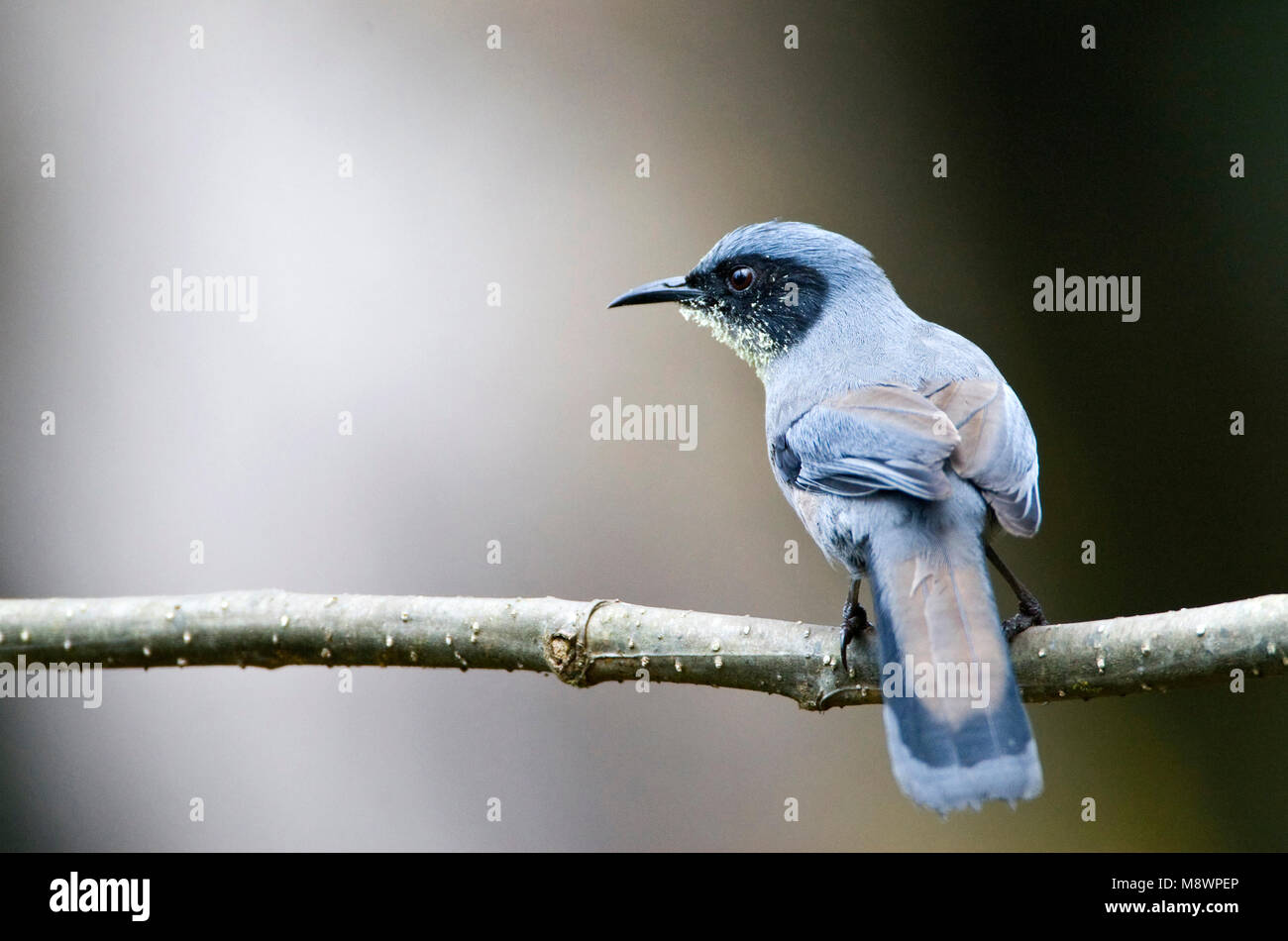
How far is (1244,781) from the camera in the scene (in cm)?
606

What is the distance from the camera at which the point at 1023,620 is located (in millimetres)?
3156

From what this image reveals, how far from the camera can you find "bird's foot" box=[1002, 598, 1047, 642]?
3.08 meters

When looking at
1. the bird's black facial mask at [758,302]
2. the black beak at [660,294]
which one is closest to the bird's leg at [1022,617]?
the bird's black facial mask at [758,302]

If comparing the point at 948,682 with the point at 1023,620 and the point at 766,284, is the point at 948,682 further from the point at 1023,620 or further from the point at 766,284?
the point at 766,284

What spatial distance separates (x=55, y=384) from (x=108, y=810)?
1932mm

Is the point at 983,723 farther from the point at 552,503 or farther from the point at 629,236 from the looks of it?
the point at 629,236

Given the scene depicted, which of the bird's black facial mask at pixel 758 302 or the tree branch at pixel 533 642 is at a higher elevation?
the bird's black facial mask at pixel 758 302

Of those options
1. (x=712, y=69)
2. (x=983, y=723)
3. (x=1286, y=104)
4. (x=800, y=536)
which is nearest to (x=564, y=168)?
(x=712, y=69)

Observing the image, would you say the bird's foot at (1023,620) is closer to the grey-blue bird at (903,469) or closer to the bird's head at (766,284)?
the grey-blue bird at (903,469)

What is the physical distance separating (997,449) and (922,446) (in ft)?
0.75

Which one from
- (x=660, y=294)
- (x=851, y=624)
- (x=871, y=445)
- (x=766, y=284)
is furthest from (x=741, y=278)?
(x=851, y=624)

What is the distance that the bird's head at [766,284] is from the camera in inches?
169

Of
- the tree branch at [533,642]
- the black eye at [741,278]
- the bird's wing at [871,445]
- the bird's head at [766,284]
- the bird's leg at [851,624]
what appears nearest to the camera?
the tree branch at [533,642]

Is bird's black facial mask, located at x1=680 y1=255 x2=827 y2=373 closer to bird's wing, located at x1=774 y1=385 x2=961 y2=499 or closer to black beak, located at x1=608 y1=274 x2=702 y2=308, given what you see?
black beak, located at x1=608 y1=274 x2=702 y2=308
